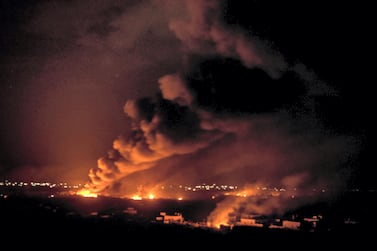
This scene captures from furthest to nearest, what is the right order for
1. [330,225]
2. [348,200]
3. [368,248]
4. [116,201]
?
[348,200], [116,201], [330,225], [368,248]

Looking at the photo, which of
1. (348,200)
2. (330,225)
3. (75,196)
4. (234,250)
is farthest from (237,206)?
(348,200)

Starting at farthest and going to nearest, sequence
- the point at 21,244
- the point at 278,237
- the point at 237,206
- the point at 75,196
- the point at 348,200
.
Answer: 1. the point at 348,200
2. the point at 75,196
3. the point at 237,206
4. the point at 278,237
5. the point at 21,244

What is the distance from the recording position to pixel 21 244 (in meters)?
49.3

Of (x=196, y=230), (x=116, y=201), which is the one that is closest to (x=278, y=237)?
(x=196, y=230)

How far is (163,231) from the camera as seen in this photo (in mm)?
68312

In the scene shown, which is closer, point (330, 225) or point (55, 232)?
point (55, 232)

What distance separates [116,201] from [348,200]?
305 feet

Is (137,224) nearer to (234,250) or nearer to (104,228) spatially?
(104,228)

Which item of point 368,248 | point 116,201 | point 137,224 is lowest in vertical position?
point 368,248

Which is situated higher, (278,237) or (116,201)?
(116,201)

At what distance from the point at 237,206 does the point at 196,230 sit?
20.5 meters

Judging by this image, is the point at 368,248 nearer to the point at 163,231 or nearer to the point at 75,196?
the point at 163,231

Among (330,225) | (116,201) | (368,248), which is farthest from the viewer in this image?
(116,201)

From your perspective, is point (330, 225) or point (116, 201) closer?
point (330, 225)
